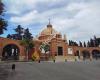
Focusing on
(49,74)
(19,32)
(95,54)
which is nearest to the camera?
(49,74)

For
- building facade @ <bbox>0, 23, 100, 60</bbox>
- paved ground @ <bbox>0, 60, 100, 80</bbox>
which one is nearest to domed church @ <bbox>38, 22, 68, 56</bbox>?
building facade @ <bbox>0, 23, 100, 60</bbox>

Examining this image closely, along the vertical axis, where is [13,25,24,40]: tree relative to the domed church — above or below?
above

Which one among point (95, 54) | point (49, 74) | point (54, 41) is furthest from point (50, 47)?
point (49, 74)

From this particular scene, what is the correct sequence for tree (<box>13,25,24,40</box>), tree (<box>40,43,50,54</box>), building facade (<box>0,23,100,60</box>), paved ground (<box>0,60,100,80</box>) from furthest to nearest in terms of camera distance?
tree (<box>13,25,24,40</box>) < tree (<box>40,43,50,54</box>) < building facade (<box>0,23,100,60</box>) < paved ground (<box>0,60,100,80</box>)

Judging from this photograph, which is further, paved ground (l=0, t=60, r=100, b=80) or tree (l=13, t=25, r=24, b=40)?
tree (l=13, t=25, r=24, b=40)

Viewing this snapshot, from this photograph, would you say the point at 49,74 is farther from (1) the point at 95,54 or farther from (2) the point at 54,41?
(1) the point at 95,54

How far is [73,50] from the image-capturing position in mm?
93812

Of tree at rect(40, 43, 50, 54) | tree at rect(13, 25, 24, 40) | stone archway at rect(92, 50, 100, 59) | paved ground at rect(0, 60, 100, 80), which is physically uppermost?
tree at rect(13, 25, 24, 40)

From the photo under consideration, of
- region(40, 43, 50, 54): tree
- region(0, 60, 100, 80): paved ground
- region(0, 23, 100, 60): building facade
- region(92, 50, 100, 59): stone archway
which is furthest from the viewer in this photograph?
region(92, 50, 100, 59): stone archway

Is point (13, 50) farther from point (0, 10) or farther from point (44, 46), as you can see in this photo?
point (0, 10)

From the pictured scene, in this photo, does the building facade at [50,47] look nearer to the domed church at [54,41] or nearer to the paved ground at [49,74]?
the domed church at [54,41]

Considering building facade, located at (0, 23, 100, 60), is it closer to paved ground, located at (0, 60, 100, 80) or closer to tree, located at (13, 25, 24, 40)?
tree, located at (13, 25, 24, 40)

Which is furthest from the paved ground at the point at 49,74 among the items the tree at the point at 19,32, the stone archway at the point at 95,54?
the tree at the point at 19,32

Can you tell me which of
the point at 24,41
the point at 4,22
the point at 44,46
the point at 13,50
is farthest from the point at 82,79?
the point at 13,50
